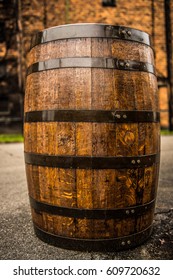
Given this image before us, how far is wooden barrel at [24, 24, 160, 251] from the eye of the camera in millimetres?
1799

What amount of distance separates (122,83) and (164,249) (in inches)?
44.6

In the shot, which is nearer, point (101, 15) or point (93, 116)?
point (93, 116)

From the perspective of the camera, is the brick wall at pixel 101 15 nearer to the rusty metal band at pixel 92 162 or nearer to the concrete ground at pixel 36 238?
the concrete ground at pixel 36 238

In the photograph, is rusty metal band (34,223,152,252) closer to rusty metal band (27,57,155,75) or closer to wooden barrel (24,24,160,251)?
wooden barrel (24,24,160,251)

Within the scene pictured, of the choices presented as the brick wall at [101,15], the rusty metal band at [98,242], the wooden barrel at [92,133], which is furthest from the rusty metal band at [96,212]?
the brick wall at [101,15]

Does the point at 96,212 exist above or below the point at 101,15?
below

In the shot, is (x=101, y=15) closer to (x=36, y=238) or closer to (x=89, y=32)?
(x=89, y=32)

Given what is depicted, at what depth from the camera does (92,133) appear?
5.87 ft

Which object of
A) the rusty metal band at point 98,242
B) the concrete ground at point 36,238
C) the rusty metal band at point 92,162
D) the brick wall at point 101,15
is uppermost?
the brick wall at point 101,15

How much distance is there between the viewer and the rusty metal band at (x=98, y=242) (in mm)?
1881

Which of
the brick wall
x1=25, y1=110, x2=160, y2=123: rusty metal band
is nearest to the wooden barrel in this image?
x1=25, y1=110, x2=160, y2=123: rusty metal band

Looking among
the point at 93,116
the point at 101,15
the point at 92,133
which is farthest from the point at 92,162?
the point at 101,15

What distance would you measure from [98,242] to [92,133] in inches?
27.8

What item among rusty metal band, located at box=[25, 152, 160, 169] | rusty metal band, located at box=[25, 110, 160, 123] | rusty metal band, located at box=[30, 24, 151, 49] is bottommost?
rusty metal band, located at box=[25, 152, 160, 169]
